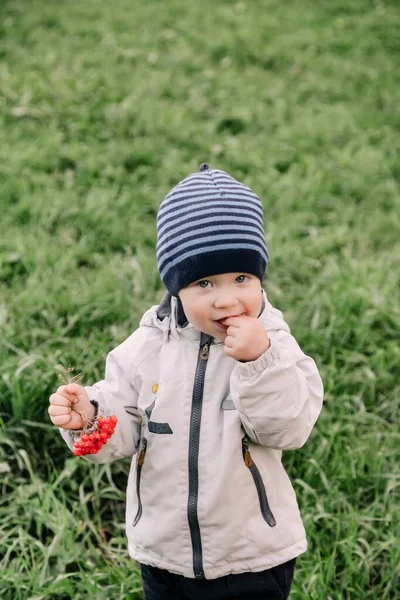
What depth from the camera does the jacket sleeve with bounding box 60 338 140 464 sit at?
169cm

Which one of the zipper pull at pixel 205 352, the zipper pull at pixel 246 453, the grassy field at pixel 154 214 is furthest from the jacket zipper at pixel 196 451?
the grassy field at pixel 154 214

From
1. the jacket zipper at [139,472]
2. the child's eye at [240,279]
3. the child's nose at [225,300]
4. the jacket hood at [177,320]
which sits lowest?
the jacket zipper at [139,472]

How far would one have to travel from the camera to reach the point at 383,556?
7.63 feet

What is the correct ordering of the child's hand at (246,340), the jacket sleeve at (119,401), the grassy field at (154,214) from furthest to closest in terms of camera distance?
the grassy field at (154,214), the jacket sleeve at (119,401), the child's hand at (246,340)

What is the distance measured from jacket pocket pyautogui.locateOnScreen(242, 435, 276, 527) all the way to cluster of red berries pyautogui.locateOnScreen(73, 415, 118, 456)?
301 mm

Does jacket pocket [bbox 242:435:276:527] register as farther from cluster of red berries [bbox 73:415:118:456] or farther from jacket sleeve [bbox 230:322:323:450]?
cluster of red berries [bbox 73:415:118:456]

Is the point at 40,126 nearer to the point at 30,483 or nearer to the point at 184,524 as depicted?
the point at 30,483

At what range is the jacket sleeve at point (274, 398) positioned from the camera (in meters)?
1.47

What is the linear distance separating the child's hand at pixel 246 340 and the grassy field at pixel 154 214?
1040 millimetres

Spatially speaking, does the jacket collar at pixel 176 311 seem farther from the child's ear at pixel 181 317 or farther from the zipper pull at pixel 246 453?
the zipper pull at pixel 246 453

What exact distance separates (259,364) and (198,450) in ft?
0.95

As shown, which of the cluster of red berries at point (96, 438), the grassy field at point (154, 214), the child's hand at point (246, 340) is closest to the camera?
the child's hand at point (246, 340)

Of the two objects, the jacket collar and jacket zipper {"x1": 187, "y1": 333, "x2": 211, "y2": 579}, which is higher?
the jacket collar

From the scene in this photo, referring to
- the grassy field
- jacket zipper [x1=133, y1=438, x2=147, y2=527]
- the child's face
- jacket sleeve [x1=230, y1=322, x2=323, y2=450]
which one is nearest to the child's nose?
the child's face
